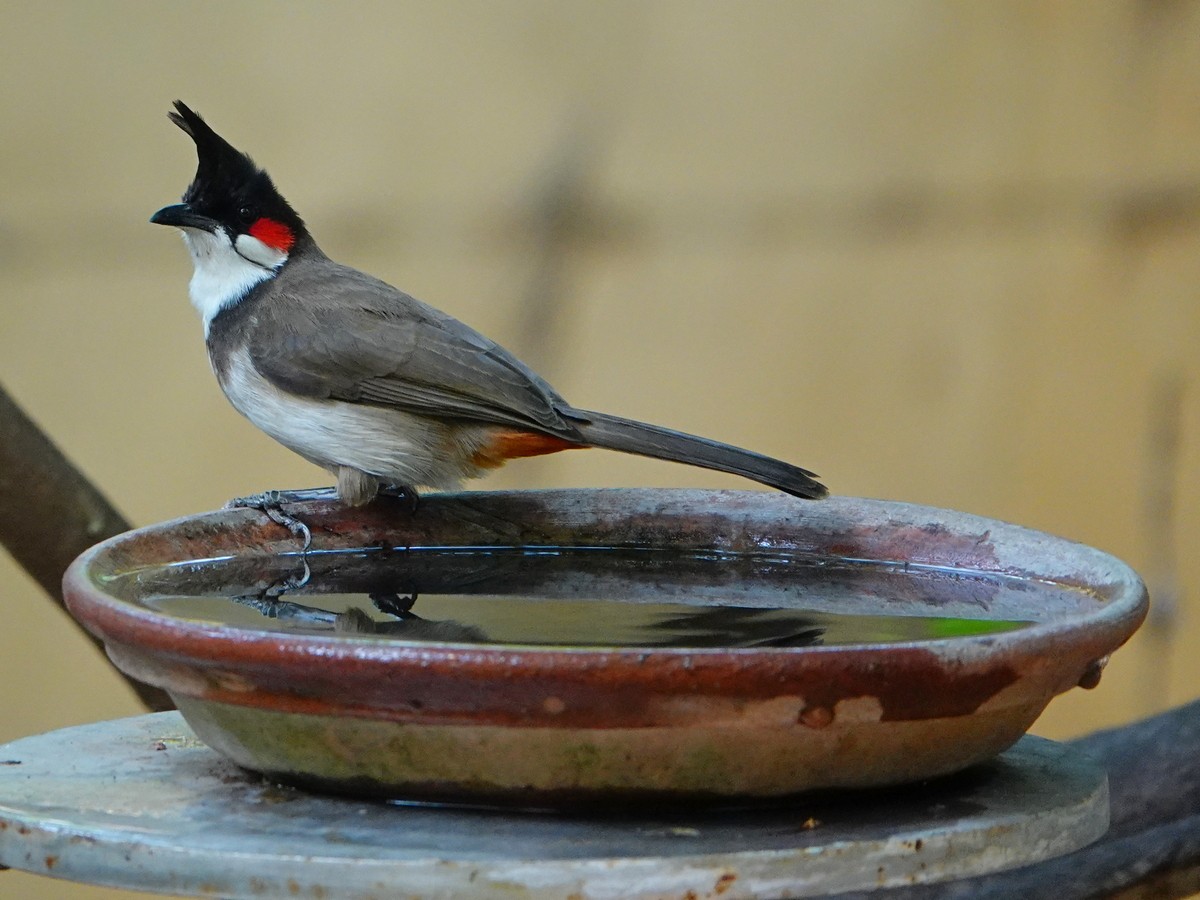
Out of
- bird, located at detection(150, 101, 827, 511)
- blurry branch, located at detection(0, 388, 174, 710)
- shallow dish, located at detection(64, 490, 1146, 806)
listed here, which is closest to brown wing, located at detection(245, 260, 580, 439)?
bird, located at detection(150, 101, 827, 511)

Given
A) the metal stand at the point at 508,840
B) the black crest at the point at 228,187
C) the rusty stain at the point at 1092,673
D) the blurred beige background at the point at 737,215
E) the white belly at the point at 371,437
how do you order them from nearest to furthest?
the metal stand at the point at 508,840
the rusty stain at the point at 1092,673
the white belly at the point at 371,437
the black crest at the point at 228,187
the blurred beige background at the point at 737,215

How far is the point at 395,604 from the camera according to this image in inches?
74.2

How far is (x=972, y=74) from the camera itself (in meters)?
3.88

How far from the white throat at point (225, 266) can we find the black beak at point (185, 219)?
0.05 ft

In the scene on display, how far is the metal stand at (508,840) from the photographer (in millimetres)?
1247

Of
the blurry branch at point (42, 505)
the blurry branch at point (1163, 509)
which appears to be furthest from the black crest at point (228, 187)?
the blurry branch at point (1163, 509)

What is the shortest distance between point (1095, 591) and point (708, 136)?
2.52 meters

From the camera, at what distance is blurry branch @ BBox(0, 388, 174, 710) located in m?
2.45

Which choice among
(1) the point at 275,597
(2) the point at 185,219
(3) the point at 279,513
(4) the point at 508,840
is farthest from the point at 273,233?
(4) the point at 508,840

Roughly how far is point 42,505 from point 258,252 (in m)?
0.64

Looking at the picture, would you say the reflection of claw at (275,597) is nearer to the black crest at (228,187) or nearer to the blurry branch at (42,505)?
the blurry branch at (42,505)

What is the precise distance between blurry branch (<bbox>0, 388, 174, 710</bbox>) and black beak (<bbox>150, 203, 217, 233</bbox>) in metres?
0.48

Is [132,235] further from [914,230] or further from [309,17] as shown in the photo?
[914,230]

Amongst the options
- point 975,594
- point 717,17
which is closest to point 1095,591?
point 975,594
